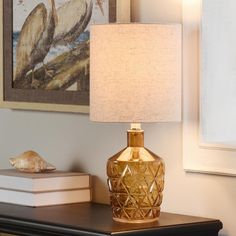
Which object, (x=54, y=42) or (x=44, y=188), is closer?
(x=44, y=188)

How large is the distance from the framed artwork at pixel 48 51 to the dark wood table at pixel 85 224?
328 millimetres

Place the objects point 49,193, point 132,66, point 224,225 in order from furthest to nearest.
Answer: point 49,193, point 224,225, point 132,66

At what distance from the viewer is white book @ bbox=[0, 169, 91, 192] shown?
2143mm

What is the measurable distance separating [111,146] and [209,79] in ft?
1.23

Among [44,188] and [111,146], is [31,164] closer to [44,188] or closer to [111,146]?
[44,188]

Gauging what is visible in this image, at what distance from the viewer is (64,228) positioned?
188 centimetres

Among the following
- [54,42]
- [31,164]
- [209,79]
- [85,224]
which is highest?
[54,42]

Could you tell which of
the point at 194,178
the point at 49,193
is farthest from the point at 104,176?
the point at 194,178

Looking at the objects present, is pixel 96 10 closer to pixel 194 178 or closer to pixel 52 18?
pixel 52 18

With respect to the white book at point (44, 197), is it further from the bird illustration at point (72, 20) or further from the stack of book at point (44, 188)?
the bird illustration at point (72, 20)

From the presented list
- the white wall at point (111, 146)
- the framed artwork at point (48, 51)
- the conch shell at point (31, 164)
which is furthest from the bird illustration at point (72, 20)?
the conch shell at point (31, 164)

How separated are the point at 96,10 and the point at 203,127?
1.51ft

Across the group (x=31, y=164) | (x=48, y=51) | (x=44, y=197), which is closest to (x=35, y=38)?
(x=48, y=51)

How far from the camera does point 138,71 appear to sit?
182cm
